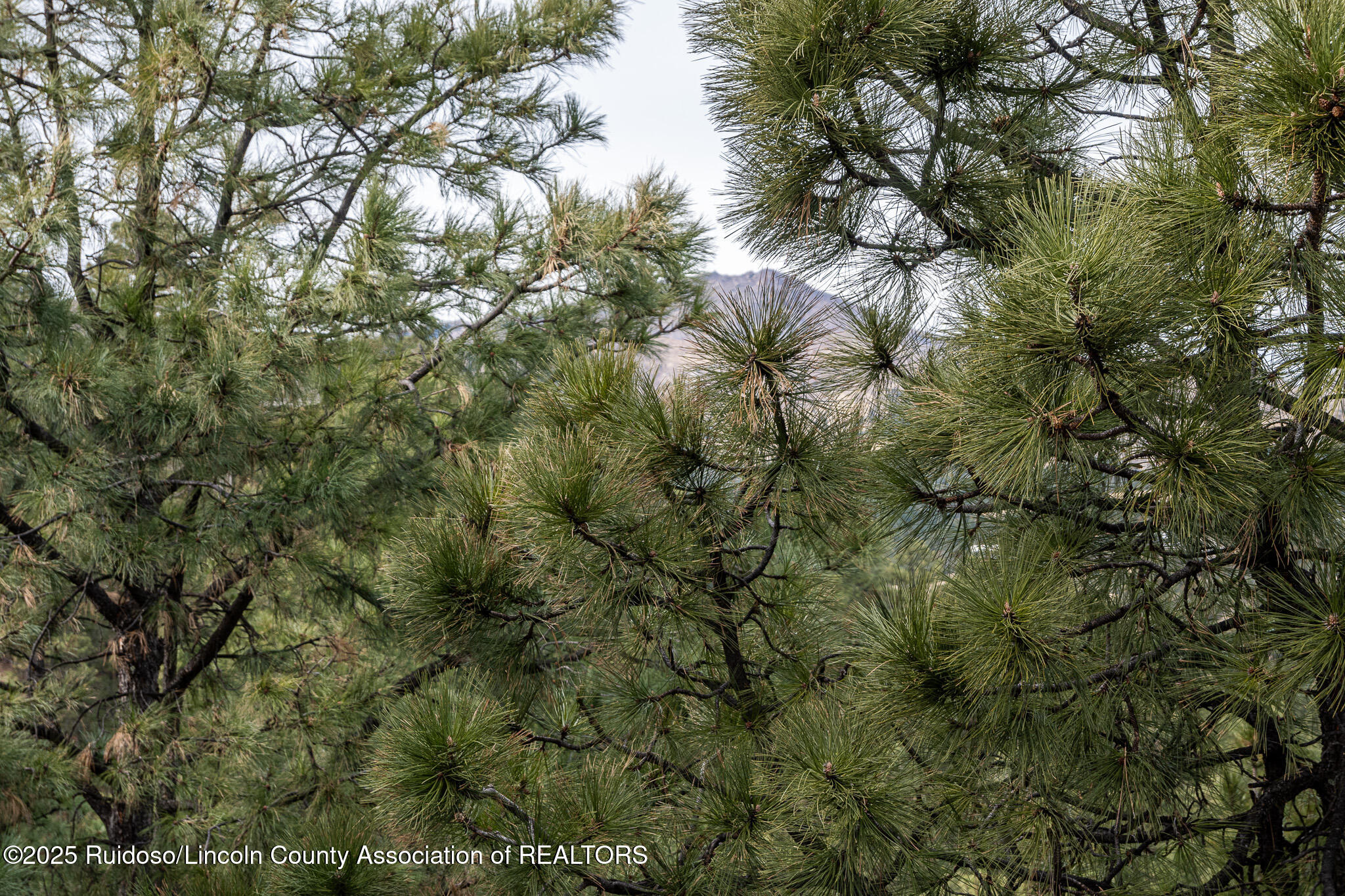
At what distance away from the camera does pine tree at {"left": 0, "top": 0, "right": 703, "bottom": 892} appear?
2.65 m

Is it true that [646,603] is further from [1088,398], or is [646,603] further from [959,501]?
[1088,398]

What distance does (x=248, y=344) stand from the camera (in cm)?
259

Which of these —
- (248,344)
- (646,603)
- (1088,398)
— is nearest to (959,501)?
(1088,398)

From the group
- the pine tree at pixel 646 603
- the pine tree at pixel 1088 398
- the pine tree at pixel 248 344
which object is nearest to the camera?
the pine tree at pixel 1088 398

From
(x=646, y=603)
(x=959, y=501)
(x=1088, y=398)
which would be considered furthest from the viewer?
(x=959, y=501)

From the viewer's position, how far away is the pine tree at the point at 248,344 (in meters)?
2.65

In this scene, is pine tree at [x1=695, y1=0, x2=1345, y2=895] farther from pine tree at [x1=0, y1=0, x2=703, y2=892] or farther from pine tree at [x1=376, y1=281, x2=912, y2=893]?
pine tree at [x1=0, y1=0, x2=703, y2=892]

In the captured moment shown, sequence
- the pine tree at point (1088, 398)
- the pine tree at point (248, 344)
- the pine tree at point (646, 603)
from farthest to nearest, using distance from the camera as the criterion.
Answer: the pine tree at point (248, 344) < the pine tree at point (646, 603) < the pine tree at point (1088, 398)

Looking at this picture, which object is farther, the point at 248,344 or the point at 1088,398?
the point at 248,344

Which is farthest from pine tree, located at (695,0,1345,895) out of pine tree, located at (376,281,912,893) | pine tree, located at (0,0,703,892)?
pine tree, located at (0,0,703,892)

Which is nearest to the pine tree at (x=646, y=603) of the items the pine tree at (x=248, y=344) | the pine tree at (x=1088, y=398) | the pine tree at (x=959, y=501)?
the pine tree at (x=959, y=501)

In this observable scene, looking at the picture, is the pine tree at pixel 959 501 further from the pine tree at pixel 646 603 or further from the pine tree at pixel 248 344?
the pine tree at pixel 248 344

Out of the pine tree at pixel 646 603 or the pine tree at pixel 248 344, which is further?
the pine tree at pixel 248 344

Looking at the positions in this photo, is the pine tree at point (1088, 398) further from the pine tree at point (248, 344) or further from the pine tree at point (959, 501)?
the pine tree at point (248, 344)
